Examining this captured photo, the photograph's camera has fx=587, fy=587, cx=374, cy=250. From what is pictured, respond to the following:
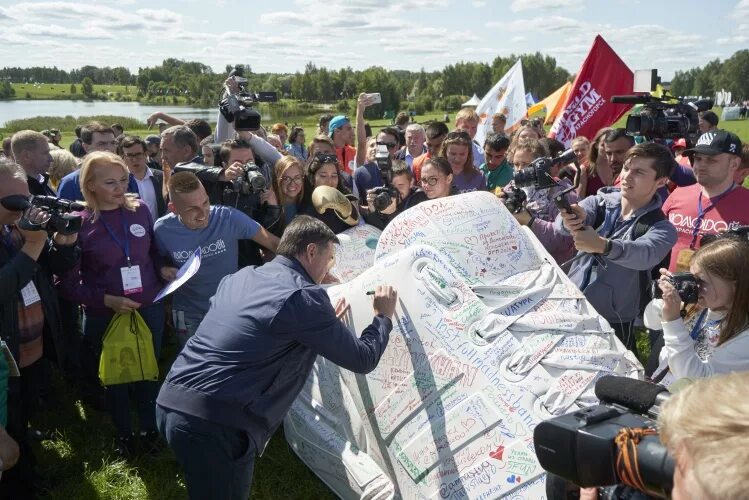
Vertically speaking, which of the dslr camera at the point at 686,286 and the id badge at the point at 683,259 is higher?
the dslr camera at the point at 686,286

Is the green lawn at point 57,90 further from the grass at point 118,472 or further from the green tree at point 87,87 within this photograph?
the grass at point 118,472

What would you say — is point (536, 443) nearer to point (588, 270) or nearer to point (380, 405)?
point (380, 405)

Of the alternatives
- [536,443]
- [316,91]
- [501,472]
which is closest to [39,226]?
[501,472]

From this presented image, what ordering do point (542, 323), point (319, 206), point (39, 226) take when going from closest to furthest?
1. point (542, 323)
2. point (39, 226)
3. point (319, 206)

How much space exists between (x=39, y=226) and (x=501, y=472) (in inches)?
111

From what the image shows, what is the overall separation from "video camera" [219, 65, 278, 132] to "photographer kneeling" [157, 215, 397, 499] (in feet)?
8.79

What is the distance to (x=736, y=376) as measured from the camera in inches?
43.8

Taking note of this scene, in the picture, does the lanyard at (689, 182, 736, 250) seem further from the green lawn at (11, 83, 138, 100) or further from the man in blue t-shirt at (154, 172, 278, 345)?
the green lawn at (11, 83, 138, 100)

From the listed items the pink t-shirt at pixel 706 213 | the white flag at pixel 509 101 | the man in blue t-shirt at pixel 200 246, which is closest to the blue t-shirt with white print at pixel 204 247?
the man in blue t-shirt at pixel 200 246

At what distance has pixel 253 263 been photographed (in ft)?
15.0

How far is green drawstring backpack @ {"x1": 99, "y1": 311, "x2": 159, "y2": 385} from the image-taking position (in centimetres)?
396

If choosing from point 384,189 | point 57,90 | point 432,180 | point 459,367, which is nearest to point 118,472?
point 459,367

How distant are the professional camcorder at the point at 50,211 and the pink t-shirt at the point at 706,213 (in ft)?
13.5

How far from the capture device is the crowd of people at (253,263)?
8.93 feet
